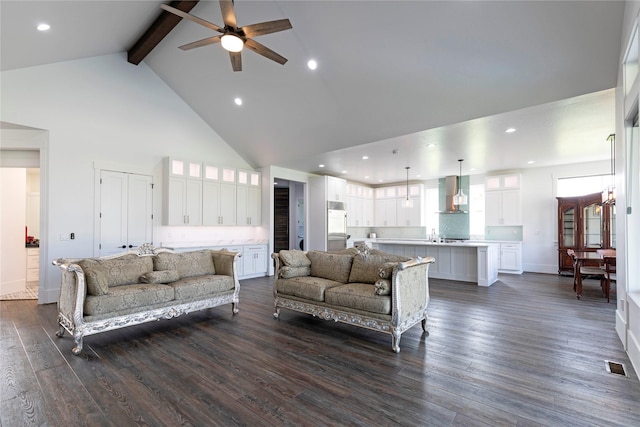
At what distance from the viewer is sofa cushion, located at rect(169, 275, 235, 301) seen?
3899 mm

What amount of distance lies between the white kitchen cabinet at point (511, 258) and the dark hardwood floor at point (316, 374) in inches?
148

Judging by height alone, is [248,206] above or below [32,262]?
above

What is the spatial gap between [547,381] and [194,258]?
4.37 metres

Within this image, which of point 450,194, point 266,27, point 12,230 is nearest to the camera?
point 266,27

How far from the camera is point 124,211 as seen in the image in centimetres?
582

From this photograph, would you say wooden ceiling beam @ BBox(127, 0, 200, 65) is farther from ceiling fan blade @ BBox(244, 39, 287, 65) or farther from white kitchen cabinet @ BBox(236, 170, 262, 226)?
white kitchen cabinet @ BBox(236, 170, 262, 226)

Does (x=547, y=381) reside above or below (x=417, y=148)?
below

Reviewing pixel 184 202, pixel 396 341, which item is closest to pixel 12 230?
pixel 184 202

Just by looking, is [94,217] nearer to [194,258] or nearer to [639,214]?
[194,258]

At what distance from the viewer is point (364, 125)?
5293 millimetres

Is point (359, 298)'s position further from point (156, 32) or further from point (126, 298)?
point (156, 32)

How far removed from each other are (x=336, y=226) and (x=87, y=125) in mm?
5928

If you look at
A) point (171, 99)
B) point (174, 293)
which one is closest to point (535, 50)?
point (174, 293)

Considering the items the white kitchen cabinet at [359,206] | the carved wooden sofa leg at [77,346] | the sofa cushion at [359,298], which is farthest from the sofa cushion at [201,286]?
the white kitchen cabinet at [359,206]
